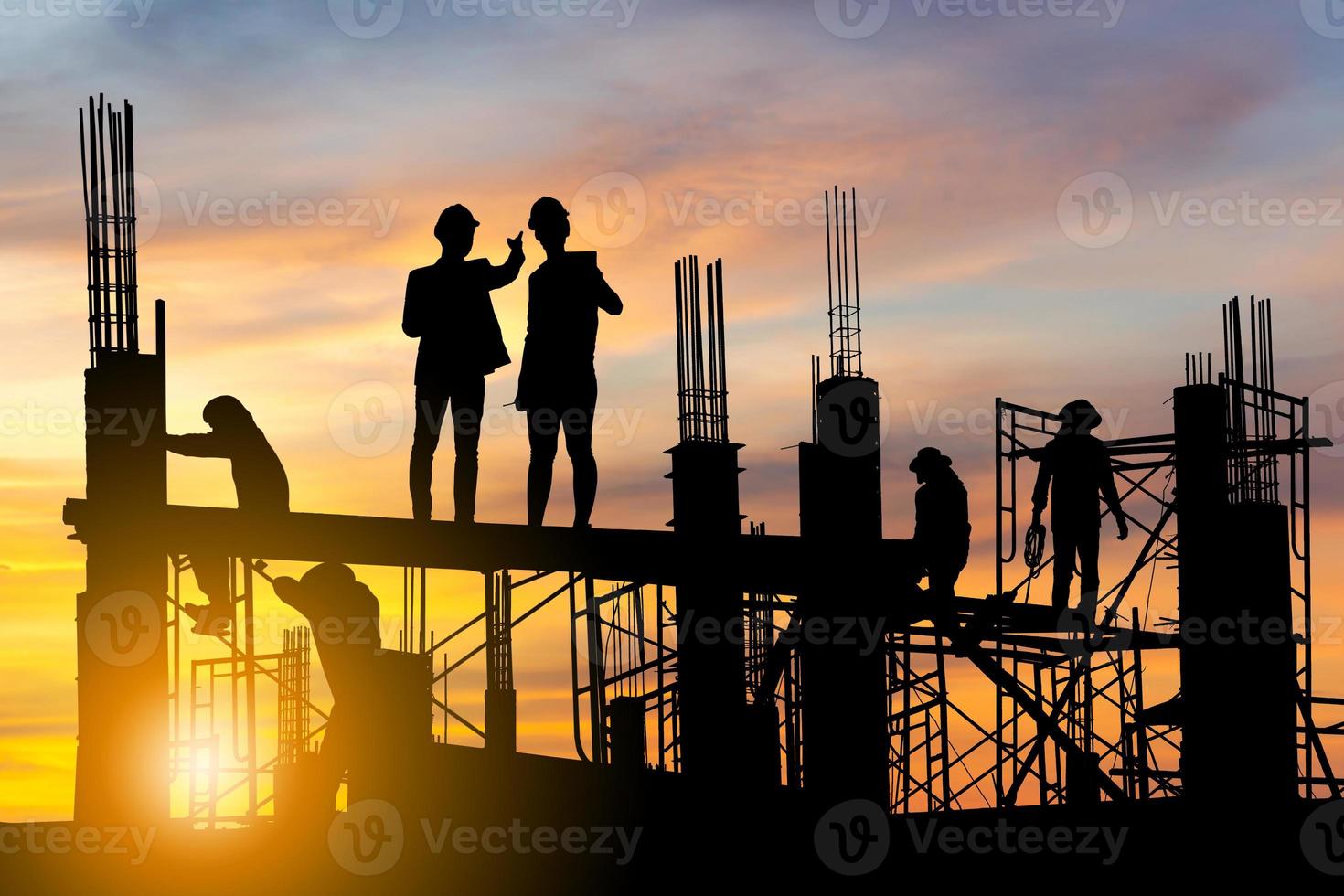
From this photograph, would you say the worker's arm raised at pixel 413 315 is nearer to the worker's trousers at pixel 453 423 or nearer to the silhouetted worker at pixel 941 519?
the worker's trousers at pixel 453 423

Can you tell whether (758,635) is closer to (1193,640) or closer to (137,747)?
(1193,640)

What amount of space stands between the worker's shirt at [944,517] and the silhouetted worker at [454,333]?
475cm

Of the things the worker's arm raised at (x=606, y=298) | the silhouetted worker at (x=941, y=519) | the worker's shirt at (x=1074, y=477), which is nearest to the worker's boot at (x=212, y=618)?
the worker's arm raised at (x=606, y=298)

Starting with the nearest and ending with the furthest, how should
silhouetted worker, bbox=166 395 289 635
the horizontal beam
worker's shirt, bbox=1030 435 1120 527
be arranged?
silhouetted worker, bbox=166 395 289 635
the horizontal beam
worker's shirt, bbox=1030 435 1120 527

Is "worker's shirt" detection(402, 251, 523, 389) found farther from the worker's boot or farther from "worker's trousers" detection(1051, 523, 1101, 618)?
"worker's trousers" detection(1051, 523, 1101, 618)

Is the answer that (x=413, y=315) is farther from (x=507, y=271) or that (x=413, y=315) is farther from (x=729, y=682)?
(x=729, y=682)

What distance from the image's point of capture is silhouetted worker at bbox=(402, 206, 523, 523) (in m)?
11.8

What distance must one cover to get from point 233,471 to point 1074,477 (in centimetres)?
826

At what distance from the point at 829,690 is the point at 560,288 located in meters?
6.84

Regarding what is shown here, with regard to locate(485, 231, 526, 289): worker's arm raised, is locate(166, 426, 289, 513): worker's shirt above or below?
below

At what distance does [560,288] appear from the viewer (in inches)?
473

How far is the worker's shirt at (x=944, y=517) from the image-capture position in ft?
48.5

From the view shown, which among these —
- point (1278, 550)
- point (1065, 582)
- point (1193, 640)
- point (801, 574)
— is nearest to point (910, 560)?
point (801, 574)

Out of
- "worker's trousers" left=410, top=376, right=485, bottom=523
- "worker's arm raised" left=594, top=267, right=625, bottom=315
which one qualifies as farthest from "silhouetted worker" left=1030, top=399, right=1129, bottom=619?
"worker's trousers" left=410, top=376, right=485, bottom=523
